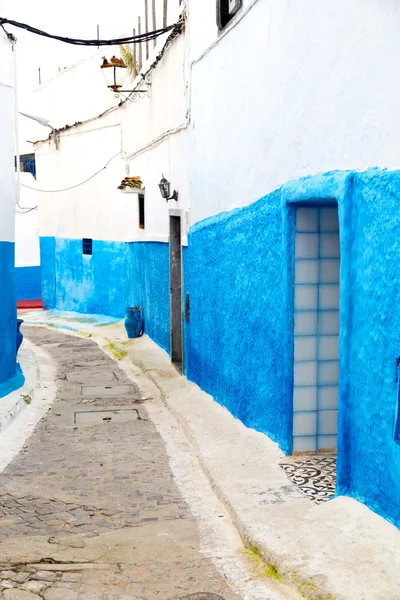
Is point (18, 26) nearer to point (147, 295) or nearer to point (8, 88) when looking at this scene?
point (8, 88)

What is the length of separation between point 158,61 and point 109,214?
23.7ft

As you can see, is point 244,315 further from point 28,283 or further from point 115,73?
point 28,283

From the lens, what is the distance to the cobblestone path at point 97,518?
460cm

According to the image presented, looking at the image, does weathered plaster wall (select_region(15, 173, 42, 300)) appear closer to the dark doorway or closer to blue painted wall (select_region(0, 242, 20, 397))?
the dark doorway

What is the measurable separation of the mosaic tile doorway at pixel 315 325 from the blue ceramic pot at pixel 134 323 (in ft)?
29.3

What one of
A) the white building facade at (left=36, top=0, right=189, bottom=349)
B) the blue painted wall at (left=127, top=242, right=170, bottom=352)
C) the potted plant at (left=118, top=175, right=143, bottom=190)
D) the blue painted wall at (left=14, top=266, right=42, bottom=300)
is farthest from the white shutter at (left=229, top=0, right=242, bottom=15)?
the blue painted wall at (left=14, top=266, right=42, bottom=300)

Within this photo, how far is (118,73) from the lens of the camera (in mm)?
14484

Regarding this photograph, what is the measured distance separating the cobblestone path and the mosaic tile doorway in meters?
1.30

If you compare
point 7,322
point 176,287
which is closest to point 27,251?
point 176,287

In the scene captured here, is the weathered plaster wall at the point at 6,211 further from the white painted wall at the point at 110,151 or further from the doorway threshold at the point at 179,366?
the doorway threshold at the point at 179,366

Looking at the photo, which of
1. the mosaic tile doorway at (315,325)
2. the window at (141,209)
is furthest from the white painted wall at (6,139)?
the window at (141,209)

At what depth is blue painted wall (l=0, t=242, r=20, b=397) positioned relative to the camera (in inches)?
376

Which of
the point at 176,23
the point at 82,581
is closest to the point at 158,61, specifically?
the point at 176,23

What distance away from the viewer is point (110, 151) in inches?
753
